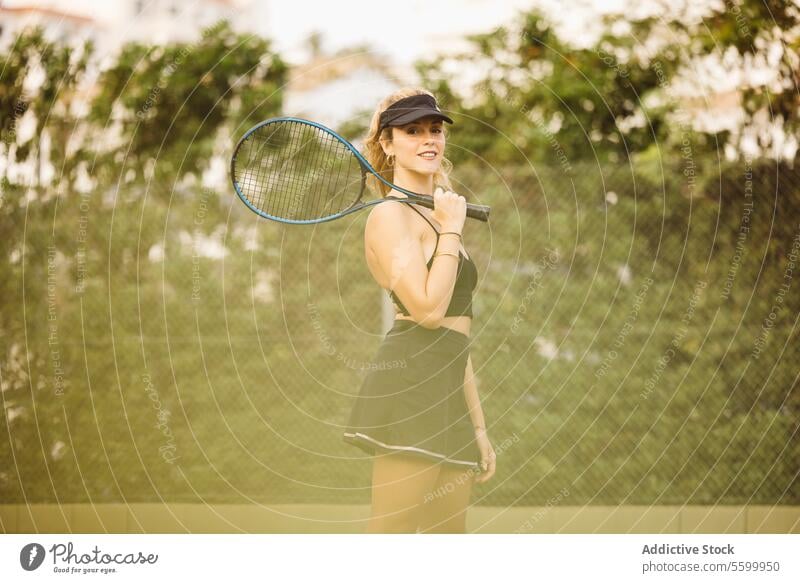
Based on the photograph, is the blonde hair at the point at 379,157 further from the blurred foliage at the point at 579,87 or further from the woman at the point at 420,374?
the blurred foliage at the point at 579,87

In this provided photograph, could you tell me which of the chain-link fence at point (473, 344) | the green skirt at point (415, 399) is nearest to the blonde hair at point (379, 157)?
the green skirt at point (415, 399)

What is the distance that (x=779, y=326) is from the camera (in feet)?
21.1

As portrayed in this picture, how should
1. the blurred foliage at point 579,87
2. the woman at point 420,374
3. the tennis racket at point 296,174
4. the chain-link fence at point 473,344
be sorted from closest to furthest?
the woman at point 420,374, the tennis racket at point 296,174, the chain-link fence at point 473,344, the blurred foliage at point 579,87

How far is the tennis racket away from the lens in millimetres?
6004

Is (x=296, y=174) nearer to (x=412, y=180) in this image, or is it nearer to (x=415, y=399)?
(x=412, y=180)

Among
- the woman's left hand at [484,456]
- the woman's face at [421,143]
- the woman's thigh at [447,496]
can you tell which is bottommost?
the woman's thigh at [447,496]

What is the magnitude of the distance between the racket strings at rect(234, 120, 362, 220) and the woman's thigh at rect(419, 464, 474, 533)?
2.50 metres

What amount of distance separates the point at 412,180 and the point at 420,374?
76 cm

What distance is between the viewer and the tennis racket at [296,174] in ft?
19.7

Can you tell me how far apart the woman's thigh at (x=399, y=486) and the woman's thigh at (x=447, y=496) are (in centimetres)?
6

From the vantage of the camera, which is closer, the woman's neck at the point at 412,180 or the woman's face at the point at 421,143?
the woman's face at the point at 421,143

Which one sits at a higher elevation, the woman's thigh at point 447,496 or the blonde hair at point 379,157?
the blonde hair at point 379,157

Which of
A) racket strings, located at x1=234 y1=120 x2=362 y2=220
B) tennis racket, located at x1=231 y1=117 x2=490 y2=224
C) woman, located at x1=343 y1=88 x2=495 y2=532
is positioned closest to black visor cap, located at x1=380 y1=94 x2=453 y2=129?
woman, located at x1=343 y1=88 x2=495 y2=532

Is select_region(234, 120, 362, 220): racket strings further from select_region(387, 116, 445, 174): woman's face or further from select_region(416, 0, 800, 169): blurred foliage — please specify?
select_region(387, 116, 445, 174): woman's face
